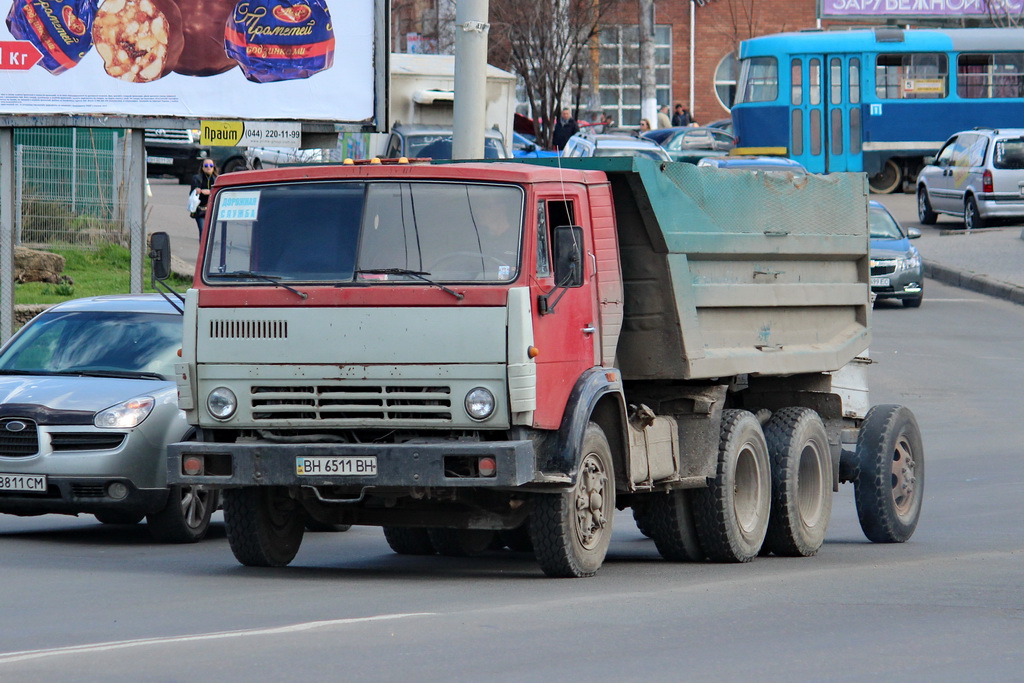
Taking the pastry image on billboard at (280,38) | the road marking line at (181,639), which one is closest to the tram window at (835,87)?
the pastry image on billboard at (280,38)

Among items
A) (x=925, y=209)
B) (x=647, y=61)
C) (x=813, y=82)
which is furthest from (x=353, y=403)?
(x=647, y=61)

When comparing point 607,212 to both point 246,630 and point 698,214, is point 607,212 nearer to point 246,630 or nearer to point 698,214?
point 698,214

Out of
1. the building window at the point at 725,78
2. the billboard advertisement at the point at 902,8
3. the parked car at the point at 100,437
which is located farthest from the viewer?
the building window at the point at 725,78

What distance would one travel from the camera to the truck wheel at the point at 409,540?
1050 cm

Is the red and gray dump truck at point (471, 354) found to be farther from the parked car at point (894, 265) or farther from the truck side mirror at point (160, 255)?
the parked car at point (894, 265)

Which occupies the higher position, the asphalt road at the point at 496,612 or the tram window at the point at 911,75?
the tram window at the point at 911,75

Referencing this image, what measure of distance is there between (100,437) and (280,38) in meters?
9.12

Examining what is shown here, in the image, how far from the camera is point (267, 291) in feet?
27.9

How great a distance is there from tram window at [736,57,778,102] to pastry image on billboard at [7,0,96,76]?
24.5 meters

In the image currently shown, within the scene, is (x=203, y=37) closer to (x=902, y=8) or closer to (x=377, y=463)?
(x=377, y=463)

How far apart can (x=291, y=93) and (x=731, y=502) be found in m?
9.99

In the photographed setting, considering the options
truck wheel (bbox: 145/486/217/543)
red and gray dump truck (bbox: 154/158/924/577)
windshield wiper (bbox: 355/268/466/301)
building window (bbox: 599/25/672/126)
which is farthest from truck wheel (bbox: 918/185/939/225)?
windshield wiper (bbox: 355/268/466/301)

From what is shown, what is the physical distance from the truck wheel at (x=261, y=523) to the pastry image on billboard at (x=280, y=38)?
987 centimetres

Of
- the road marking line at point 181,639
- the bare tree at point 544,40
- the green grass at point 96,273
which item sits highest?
the bare tree at point 544,40
